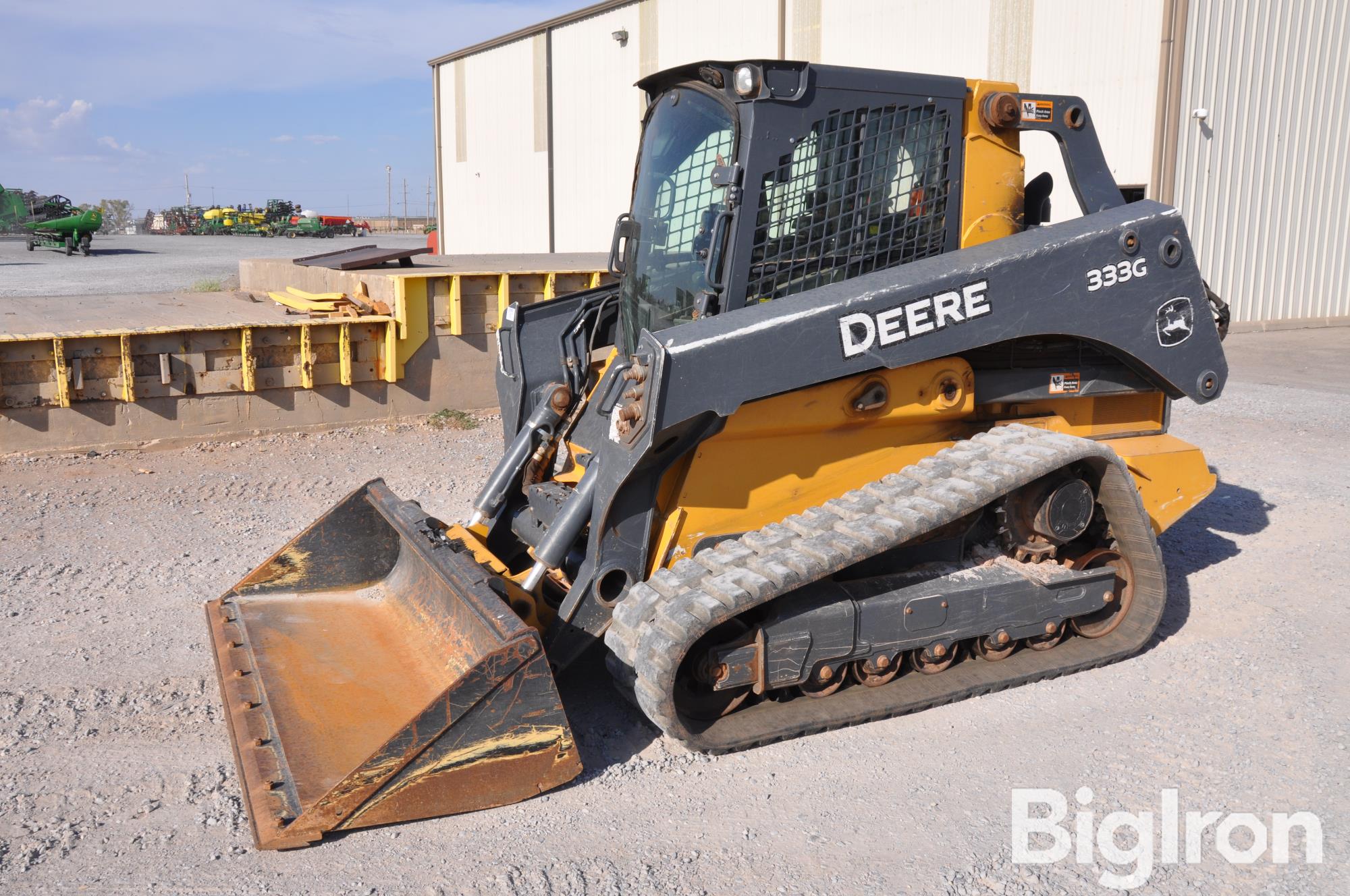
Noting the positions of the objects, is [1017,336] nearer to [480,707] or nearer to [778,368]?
[778,368]

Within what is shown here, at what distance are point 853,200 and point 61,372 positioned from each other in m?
6.78

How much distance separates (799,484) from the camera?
464 centimetres

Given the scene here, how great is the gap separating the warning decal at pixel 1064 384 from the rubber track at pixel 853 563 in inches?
14.9

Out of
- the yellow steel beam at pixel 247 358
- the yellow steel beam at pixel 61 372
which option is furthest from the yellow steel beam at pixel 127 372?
the yellow steel beam at pixel 247 358

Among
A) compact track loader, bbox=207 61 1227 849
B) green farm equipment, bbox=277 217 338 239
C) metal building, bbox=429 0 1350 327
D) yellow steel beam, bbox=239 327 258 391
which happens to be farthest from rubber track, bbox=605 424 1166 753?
green farm equipment, bbox=277 217 338 239

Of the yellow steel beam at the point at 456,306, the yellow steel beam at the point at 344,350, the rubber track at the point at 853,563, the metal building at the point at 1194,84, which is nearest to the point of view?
the rubber track at the point at 853,563

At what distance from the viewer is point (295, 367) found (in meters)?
9.69

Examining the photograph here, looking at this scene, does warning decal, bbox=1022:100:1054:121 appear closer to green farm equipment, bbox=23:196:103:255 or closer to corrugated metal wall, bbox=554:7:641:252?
corrugated metal wall, bbox=554:7:641:252

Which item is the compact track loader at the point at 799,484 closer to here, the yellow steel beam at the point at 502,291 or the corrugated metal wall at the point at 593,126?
the yellow steel beam at the point at 502,291

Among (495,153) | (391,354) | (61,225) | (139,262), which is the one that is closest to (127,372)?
(391,354)

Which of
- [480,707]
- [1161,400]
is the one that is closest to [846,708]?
[480,707]

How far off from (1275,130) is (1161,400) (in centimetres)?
1222

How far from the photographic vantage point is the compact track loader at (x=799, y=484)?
13.2 ft

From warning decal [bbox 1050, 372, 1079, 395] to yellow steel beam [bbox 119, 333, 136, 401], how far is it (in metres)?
7.15
